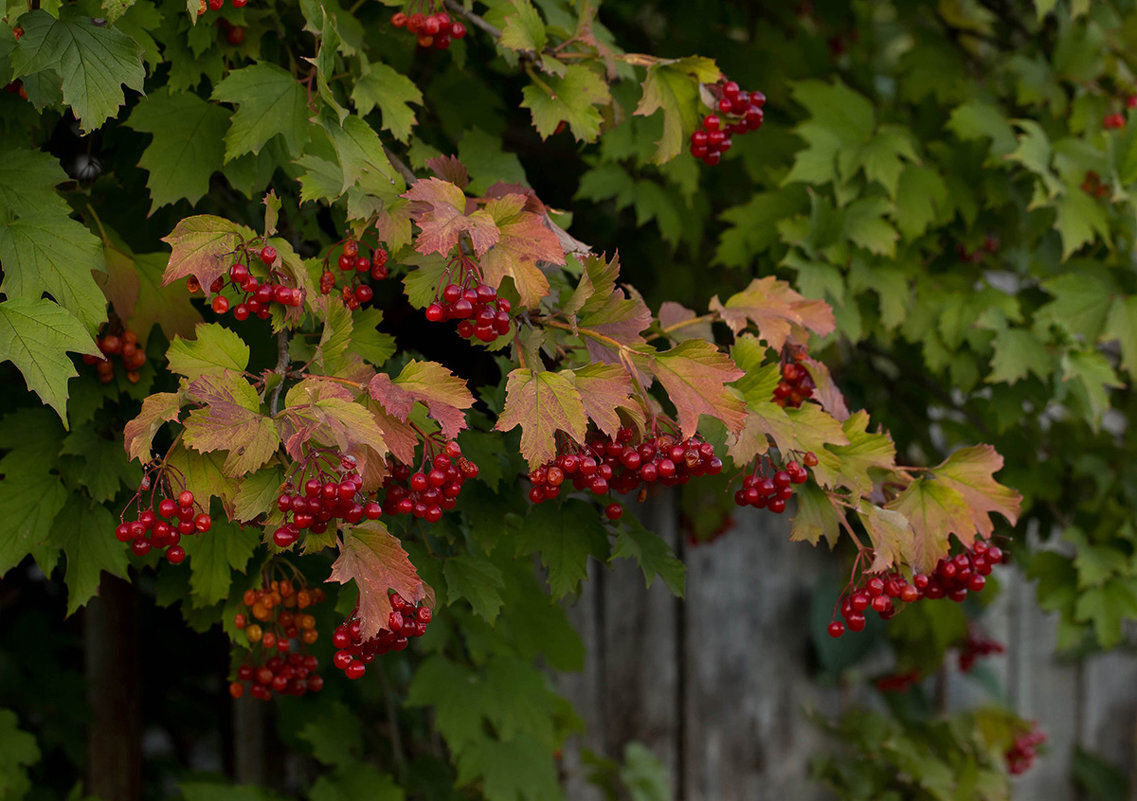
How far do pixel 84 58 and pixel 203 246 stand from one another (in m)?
0.30

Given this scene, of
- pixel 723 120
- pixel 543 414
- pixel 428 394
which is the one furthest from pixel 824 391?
pixel 428 394

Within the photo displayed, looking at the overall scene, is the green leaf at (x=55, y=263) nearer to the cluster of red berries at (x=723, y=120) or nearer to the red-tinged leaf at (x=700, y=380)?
the red-tinged leaf at (x=700, y=380)

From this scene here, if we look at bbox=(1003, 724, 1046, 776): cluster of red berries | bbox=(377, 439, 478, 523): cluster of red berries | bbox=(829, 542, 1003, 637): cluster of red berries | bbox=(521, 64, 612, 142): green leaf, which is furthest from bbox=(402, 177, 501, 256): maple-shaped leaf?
bbox=(1003, 724, 1046, 776): cluster of red berries

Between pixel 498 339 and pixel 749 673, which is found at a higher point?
pixel 498 339

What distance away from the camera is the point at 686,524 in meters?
2.85

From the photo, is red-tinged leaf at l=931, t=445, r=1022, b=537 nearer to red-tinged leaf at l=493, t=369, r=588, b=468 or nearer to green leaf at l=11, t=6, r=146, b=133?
red-tinged leaf at l=493, t=369, r=588, b=468

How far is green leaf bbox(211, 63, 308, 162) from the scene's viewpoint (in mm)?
1462

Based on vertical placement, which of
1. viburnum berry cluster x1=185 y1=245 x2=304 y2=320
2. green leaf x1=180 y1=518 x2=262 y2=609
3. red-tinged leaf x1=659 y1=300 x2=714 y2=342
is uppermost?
viburnum berry cluster x1=185 y1=245 x2=304 y2=320

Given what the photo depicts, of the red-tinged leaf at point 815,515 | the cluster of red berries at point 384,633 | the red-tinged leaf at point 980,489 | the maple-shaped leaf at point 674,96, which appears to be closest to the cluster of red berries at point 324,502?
the cluster of red berries at point 384,633

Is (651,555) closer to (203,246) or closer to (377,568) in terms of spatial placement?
(377,568)

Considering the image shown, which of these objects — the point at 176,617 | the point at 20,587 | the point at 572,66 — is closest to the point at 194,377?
the point at 572,66

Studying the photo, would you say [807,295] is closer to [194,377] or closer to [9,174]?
[194,377]

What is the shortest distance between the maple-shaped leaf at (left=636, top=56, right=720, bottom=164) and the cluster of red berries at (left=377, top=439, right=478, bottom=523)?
66 centimetres

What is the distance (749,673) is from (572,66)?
2045 mm
